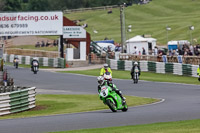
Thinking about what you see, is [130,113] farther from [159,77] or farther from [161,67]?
[161,67]

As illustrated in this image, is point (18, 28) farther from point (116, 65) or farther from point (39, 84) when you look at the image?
point (39, 84)

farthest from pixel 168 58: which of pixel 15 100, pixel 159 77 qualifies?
pixel 15 100

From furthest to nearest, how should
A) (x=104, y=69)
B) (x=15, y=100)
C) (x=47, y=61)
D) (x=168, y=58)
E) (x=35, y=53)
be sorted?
(x=35, y=53)
(x=47, y=61)
(x=168, y=58)
(x=104, y=69)
(x=15, y=100)

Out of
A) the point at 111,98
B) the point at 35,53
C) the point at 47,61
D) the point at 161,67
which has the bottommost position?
the point at 111,98

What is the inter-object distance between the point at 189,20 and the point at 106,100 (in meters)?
77.0

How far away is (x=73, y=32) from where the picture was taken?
6141 cm

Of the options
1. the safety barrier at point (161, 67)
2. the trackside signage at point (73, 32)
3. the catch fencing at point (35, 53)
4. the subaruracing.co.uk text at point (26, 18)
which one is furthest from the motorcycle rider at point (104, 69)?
the catch fencing at point (35, 53)

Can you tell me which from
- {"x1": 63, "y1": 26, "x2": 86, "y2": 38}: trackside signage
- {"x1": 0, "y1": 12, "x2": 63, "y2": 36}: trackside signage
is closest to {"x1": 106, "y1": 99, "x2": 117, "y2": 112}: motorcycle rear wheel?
{"x1": 0, "y1": 12, "x2": 63, "y2": 36}: trackside signage

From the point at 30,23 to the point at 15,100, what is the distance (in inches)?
1397

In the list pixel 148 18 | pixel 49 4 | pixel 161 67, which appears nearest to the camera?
pixel 161 67

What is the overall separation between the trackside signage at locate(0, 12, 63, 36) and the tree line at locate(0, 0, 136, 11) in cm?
7062

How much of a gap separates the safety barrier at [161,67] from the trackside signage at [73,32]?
721 centimetres

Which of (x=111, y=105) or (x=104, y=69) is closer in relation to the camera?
(x=111, y=105)

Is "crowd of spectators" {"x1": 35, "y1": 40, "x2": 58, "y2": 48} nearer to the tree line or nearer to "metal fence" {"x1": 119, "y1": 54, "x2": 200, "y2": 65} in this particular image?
"metal fence" {"x1": 119, "y1": 54, "x2": 200, "y2": 65}
